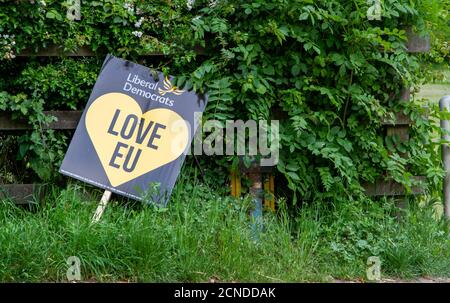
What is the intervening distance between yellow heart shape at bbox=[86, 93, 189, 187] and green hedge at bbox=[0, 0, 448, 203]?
236mm

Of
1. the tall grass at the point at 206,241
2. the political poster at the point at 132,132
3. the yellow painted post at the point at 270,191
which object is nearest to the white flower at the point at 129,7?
the political poster at the point at 132,132

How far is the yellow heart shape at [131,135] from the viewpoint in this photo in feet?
16.7

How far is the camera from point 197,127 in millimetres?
5188

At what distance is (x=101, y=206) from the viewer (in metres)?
4.88

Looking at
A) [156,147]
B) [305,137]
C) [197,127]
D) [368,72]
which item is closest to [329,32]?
[368,72]

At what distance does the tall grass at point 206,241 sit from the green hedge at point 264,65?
1.01 feet

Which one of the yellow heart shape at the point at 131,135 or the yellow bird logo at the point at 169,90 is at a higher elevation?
the yellow bird logo at the point at 169,90

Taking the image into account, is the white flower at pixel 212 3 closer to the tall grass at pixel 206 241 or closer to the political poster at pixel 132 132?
the political poster at pixel 132 132

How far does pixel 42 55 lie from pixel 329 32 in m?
2.30

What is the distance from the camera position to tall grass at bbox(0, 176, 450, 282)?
4.38 meters

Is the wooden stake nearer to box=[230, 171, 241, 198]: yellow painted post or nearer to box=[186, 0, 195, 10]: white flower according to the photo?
box=[230, 171, 241, 198]: yellow painted post

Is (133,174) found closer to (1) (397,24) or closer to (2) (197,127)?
(2) (197,127)

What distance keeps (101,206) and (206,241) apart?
0.85 metres

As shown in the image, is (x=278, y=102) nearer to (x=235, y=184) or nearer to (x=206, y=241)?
(x=235, y=184)
